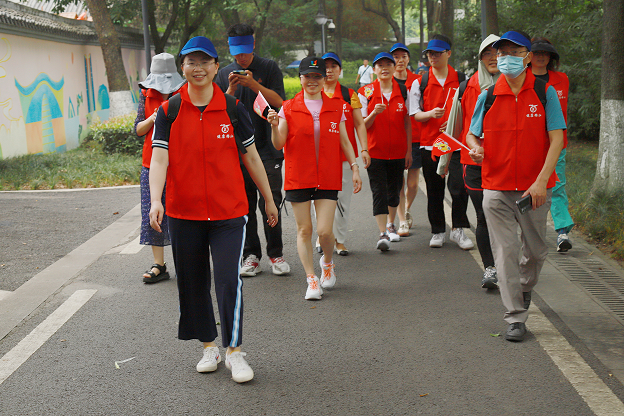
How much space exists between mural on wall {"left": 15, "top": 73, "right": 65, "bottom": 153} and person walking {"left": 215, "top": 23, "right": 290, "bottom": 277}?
Result: 12.1m

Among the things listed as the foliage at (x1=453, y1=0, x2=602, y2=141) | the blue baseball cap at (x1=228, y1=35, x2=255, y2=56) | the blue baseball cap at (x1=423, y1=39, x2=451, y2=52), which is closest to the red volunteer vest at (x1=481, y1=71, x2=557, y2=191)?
the blue baseball cap at (x1=228, y1=35, x2=255, y2=56)

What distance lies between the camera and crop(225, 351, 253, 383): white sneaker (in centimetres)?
421

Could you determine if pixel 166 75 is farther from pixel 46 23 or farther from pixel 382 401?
pixel 46 23

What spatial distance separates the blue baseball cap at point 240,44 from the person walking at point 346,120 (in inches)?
28.7

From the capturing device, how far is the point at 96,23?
19.3 meters

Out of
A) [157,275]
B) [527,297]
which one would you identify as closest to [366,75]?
[157,275]

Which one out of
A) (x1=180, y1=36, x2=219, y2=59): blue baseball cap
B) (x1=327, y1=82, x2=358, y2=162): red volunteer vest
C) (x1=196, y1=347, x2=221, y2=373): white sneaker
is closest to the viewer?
(x1=180, y1=36, x2=219, y2=59): blue baseball cap

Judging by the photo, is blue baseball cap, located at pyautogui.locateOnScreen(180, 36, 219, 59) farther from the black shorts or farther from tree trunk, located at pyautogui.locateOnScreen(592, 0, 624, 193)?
tree trunk, located at pyautogui.locateOnScreen(592, 0, 624, 193)

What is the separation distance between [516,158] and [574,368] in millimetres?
1414

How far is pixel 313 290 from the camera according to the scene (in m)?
5.95

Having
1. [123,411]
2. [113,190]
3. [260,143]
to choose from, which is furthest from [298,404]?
[113,190]

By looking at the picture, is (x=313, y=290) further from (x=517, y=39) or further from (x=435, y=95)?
(x=435, y=95)

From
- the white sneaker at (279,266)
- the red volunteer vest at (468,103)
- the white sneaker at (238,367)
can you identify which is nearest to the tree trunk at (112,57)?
the white sneaker at (279,266)

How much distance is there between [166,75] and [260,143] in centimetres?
108
